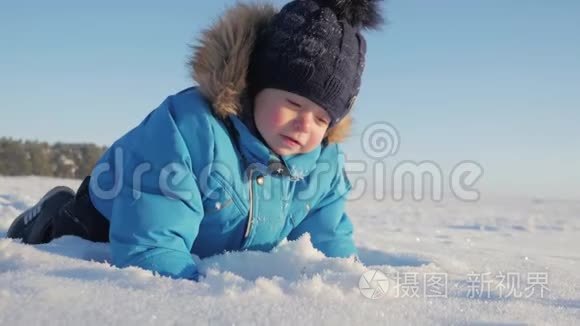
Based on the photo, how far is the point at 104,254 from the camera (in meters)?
1.93

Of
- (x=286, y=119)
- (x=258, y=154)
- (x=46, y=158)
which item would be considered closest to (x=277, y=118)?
(x=286, y=119)

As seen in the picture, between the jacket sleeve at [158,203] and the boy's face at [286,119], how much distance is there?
0.81 ft

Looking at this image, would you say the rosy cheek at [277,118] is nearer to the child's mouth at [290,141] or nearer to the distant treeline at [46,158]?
the child's mouth at [290,141]

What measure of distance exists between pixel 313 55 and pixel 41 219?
1.31 m

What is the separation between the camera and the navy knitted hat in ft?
7.01

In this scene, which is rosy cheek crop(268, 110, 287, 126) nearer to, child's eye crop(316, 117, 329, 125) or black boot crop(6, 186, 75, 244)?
child's eye crop(316, 117, 329, 125)

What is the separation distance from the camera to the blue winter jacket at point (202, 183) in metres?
1.79

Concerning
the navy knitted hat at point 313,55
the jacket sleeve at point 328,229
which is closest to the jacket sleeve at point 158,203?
the navy knitted hat at point 313,55

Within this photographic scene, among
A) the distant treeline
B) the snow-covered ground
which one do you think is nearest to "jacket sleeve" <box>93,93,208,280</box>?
the snow-covered ground

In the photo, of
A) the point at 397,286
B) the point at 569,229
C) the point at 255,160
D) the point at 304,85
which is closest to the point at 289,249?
the point at 397,286

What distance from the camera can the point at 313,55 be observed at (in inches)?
84.6

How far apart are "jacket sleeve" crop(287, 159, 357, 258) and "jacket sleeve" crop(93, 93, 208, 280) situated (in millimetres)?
677

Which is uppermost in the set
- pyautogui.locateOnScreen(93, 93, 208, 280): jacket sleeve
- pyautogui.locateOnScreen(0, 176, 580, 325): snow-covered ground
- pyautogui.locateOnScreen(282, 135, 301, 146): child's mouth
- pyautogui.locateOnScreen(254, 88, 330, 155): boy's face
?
pyautogui.locateOnScreen(254, 88, 330, 155): boy's face

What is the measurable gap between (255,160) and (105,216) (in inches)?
24.7
